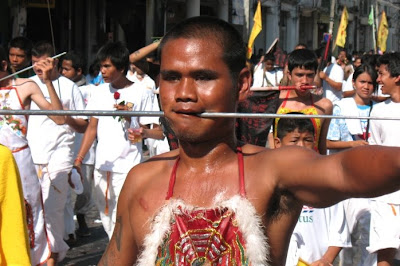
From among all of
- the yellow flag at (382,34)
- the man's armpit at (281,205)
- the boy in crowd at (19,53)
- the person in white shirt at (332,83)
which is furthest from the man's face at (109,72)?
the yellow flag at (382,34)

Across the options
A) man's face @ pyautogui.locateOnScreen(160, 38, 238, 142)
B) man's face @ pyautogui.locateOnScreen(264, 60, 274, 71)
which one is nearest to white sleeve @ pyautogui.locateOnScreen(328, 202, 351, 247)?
man's face @ pyautogui.locateOnScreen(160, 38, 238, 142)

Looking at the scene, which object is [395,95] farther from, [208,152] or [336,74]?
[336,74]

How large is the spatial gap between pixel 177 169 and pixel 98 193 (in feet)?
14.0

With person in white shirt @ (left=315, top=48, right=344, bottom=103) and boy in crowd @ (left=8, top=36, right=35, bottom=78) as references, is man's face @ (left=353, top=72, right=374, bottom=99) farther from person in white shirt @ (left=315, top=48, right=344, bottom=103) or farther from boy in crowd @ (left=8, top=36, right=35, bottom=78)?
person in white shirt @ (left=315, top=48, right=344, bottom=103)

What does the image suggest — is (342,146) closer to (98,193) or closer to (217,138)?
(98,193)

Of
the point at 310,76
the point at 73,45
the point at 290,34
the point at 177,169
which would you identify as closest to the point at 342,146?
the point at 310,76

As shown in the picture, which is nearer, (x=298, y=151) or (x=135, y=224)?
(x=298, y=151)

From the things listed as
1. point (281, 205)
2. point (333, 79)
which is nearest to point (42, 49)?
point (281, 205)

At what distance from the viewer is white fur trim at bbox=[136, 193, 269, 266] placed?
2.50 m

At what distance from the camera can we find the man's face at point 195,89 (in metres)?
2.58

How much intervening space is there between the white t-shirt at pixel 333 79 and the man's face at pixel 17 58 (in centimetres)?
573

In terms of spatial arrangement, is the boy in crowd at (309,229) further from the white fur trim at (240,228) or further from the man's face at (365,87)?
the white fur trim at (240,228)

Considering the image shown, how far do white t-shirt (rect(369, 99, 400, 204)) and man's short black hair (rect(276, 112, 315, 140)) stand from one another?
1056mm

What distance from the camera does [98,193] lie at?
694 centimetres
